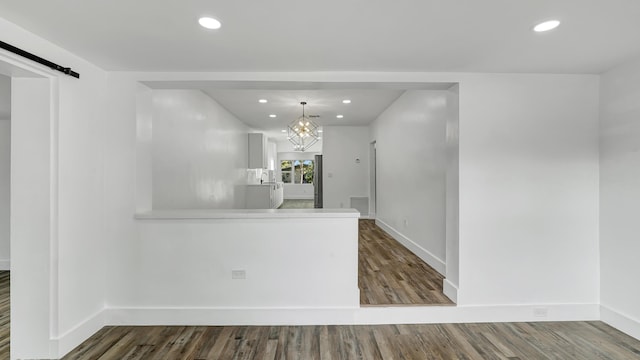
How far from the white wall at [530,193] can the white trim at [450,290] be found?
176 millimetres

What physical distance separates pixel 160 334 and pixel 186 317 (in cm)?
23

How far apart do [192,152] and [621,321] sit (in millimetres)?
5024

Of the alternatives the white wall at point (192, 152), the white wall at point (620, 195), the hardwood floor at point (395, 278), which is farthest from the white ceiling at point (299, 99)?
the hardwood floor at point (395, 278)

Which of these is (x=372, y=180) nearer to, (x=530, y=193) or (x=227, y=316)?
(x=530, y=193)

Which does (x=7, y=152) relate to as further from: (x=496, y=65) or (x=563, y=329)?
(x=563, y=329)

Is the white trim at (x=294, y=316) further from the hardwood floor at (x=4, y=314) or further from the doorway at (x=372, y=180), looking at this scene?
the doorway at (x=372, y=180)

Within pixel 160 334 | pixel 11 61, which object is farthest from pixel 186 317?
pixel 11 61

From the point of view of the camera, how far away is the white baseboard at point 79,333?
218cm

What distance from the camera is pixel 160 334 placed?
2488mm

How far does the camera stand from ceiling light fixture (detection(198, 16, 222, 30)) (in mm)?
1757

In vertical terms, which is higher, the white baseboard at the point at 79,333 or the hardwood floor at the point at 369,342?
the white baseboard at the point at 79,333

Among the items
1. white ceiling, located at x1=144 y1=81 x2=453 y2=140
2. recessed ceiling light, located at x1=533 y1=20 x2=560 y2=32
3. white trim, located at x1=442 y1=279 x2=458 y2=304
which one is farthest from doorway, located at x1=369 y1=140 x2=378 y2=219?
recessed ceiling light, located at x1=533 y1=20 x2=560 y2=32

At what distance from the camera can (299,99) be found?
482 centimetres

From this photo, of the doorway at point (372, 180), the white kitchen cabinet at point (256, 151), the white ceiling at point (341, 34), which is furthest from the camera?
the white kitchen cabinet at point (256, 151)
